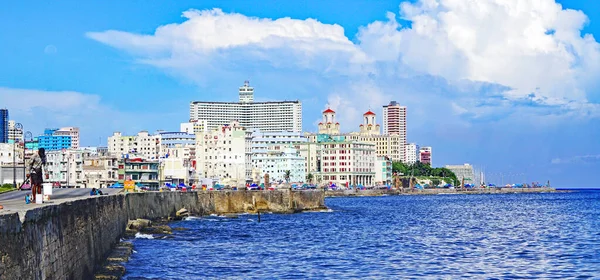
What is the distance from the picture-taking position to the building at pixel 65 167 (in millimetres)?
143337

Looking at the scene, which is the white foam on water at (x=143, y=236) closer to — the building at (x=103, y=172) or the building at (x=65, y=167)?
the building at (x=103, y=172)

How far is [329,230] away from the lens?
2495 inches

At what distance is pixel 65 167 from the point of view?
152 meters

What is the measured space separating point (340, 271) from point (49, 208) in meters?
17.8

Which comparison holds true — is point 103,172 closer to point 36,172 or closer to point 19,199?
point 19,199

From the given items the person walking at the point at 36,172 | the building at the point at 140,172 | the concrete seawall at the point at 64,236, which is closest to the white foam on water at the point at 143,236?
the concrete seawall at the point at 64,236

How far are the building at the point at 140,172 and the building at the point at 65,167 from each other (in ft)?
23.7

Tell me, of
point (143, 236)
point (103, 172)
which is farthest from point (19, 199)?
point (103, 172)

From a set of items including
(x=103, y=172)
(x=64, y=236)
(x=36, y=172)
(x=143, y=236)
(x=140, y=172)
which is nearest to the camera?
(x=64, y=236)

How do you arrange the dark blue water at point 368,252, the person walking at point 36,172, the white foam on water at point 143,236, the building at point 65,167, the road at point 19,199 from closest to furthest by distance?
1. the road at point 19,199
2. the person walking at point 36,172
3. the dark blue water at point 368,252
4. the white foam on water at point 143,236
5. the building at point 65,167

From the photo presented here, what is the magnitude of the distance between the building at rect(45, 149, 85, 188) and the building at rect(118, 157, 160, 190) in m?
7.24

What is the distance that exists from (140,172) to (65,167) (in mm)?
22118

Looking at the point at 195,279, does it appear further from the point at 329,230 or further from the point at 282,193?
the point at 282,193

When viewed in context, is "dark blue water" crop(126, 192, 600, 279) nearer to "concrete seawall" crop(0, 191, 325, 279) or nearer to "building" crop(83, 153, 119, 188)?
"concrete seawall" crop(0, 191, 325, 279)
